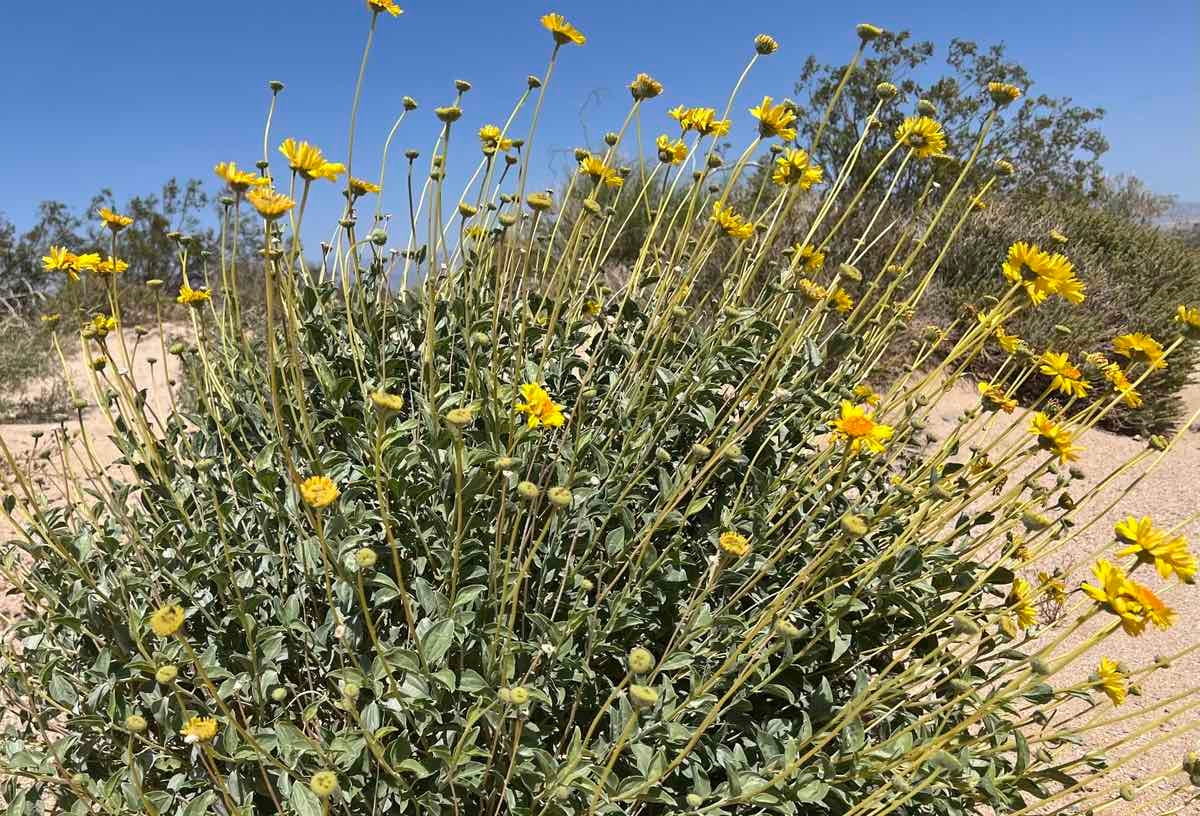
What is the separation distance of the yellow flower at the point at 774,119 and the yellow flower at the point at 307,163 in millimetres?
1248

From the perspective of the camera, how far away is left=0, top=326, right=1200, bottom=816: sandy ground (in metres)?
2.72

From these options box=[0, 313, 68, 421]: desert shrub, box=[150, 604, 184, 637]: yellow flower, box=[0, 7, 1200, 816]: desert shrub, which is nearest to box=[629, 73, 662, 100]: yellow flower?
box=[0, 7, 1200, 816]: desert shrub

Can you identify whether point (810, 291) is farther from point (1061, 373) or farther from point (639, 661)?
point (639, 661)

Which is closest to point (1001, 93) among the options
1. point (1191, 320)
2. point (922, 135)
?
point (922, 135)

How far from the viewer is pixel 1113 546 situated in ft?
8.03

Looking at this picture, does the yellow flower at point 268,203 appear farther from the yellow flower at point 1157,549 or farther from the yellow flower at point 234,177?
the yellow flower at point 1157,549

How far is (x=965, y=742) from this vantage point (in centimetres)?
158

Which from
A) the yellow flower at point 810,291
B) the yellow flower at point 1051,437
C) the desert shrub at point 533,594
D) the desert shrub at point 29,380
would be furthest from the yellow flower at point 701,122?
the desert shrub at point 29,380

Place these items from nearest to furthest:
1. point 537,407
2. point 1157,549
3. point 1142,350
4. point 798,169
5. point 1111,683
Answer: point 1157,549 < point 1111,683 < point 537,407 < point 1142,350 < point 798,169

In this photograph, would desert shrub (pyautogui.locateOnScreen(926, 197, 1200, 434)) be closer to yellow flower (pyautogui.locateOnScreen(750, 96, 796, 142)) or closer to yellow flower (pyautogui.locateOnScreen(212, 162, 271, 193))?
yellow flower (pyautogui.locateOnScreen(750, 96, 796, 142))

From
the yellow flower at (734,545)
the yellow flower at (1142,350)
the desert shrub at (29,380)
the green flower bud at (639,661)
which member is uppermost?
the yellow flower at (1142,350)

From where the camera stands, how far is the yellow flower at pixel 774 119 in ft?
6.96

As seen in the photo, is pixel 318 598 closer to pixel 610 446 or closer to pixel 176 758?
pixel 176 758

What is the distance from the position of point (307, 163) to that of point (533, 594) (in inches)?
45.7
